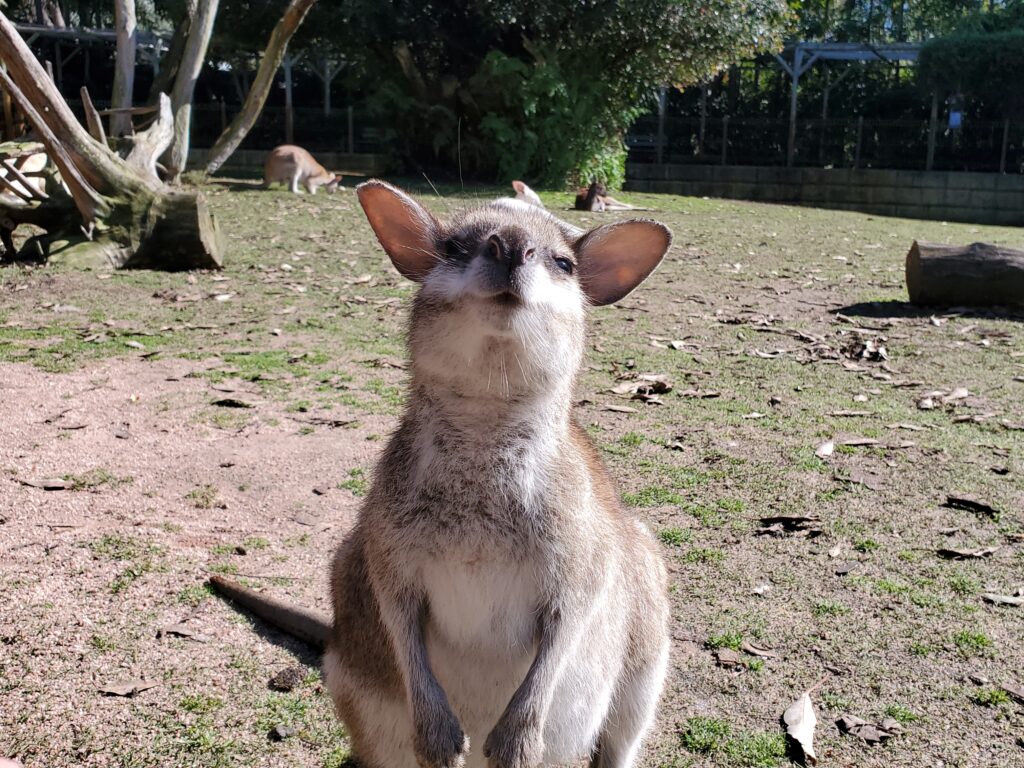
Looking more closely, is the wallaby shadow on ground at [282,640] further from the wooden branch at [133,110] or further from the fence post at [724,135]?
the fence post at [724,135]

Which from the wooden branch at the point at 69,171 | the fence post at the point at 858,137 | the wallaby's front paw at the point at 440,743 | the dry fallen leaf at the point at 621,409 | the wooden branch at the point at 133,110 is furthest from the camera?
the fence post at the point at 858,137

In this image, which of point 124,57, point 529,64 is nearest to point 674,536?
point 124,57

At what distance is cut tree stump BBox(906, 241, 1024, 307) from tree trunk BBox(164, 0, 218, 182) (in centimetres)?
943

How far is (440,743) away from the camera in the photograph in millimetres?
2207

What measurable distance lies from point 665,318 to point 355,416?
3254mm

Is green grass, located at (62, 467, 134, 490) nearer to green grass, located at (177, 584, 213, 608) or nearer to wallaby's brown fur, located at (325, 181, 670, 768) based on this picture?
green grass, located at (177, 584, 213, 608)

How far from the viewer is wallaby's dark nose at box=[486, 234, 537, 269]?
2.10m

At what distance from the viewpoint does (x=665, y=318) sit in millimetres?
7652

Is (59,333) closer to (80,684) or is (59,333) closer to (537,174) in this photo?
(80,684)

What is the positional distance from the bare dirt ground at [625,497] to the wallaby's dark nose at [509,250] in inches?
56.0

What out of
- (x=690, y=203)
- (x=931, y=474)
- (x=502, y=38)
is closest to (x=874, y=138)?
(x=690, y=203)

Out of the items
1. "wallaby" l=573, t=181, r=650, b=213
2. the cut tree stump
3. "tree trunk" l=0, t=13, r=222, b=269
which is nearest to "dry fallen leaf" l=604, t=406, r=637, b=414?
the cut tree stump

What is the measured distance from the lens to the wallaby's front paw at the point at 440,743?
2.21 m

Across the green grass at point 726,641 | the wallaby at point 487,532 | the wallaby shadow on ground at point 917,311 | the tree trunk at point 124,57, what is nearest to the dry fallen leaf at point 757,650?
the green grass at point 726,641
